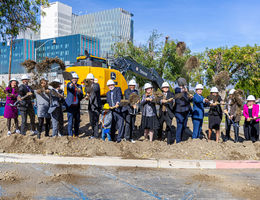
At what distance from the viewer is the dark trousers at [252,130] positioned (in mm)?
7871

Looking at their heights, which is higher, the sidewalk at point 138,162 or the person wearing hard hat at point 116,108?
the person wearing hard hat at point 116,108

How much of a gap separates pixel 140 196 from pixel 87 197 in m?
0.78

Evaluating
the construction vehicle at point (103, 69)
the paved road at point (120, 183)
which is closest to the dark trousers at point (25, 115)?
the paved road at point (120, 183)

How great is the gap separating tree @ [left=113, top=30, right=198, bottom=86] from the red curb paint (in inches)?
853

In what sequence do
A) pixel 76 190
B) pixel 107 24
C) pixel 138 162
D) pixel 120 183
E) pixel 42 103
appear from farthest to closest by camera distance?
pixel 107 24 < pixel 42 103 < pixel 138 162 < pixel 120 183 < pixel 76 190

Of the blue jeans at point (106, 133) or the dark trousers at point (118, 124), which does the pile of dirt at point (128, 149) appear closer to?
the dark trousers at point (118, 124)

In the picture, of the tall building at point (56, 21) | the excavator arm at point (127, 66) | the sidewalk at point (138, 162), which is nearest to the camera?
the sidewalk at point (138, 162)

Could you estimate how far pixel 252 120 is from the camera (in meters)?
7.95

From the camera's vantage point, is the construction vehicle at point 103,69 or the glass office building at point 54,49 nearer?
the construction vehicle at point 103,69

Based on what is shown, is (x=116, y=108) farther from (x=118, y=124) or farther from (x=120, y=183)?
(x=120, y=183)

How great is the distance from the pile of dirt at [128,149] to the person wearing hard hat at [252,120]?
100 centimetres

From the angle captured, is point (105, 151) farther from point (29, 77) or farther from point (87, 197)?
point (29, 77)

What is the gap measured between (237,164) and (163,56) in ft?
76.1

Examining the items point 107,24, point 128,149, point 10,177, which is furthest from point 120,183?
point 107,24
